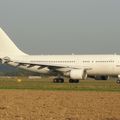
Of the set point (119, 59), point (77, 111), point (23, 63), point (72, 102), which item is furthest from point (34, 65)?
point (77, 111)

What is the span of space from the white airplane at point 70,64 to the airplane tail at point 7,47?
0.22m

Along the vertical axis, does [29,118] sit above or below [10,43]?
below

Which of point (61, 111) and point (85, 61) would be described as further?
point (85, 61)

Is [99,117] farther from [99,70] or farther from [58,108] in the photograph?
[99,70]

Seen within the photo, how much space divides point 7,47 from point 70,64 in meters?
10.4

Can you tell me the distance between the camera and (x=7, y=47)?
71562 millimetres

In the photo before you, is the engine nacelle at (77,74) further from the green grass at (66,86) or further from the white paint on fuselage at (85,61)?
the green grass at (66,86)

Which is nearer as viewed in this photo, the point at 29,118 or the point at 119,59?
the point at 29,118

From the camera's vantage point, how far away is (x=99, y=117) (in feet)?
66.2

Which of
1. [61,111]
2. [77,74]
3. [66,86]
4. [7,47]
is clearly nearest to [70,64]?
[77,74]

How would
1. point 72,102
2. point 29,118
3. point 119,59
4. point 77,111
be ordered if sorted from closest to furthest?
point 29,118 → point 77,111 → point 72,102 → point 119,59

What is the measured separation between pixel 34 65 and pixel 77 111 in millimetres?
44621

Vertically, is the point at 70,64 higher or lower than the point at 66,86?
higher

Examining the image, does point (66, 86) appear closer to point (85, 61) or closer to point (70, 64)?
Answer: point (85, 61)
